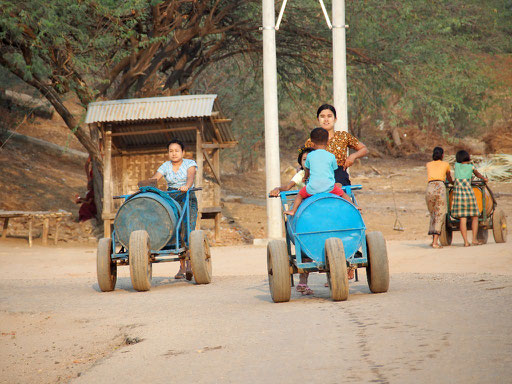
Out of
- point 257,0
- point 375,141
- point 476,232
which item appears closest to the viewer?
point 476,232

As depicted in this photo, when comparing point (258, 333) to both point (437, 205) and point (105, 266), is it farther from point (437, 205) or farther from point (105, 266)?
point (437, 205)

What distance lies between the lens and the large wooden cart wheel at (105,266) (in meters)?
7.76

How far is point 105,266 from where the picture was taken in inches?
306

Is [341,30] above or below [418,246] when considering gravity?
above

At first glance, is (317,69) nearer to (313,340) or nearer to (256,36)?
(256,36)

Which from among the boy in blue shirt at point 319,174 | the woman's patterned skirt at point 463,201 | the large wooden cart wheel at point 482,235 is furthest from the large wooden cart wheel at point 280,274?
the large wooden cart wheel at point 482,235

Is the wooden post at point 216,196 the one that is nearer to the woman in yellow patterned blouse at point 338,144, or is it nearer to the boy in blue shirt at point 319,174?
the woman in yellow patterned blouse at point 338,144

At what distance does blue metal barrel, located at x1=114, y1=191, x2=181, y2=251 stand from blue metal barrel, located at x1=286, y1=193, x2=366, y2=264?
2305mm

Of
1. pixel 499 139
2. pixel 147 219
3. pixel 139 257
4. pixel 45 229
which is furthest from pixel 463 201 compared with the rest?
pixel 499 139

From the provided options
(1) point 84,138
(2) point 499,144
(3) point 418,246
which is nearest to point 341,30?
(3) point 418,246

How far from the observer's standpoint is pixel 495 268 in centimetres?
A: 904

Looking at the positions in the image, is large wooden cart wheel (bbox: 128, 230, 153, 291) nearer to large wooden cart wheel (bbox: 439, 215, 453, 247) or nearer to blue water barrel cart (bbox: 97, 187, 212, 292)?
blue water barrel cart (bbox: 97, 187, 212, 292)

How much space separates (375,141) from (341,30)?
2122 cm

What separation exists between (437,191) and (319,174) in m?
6.32
